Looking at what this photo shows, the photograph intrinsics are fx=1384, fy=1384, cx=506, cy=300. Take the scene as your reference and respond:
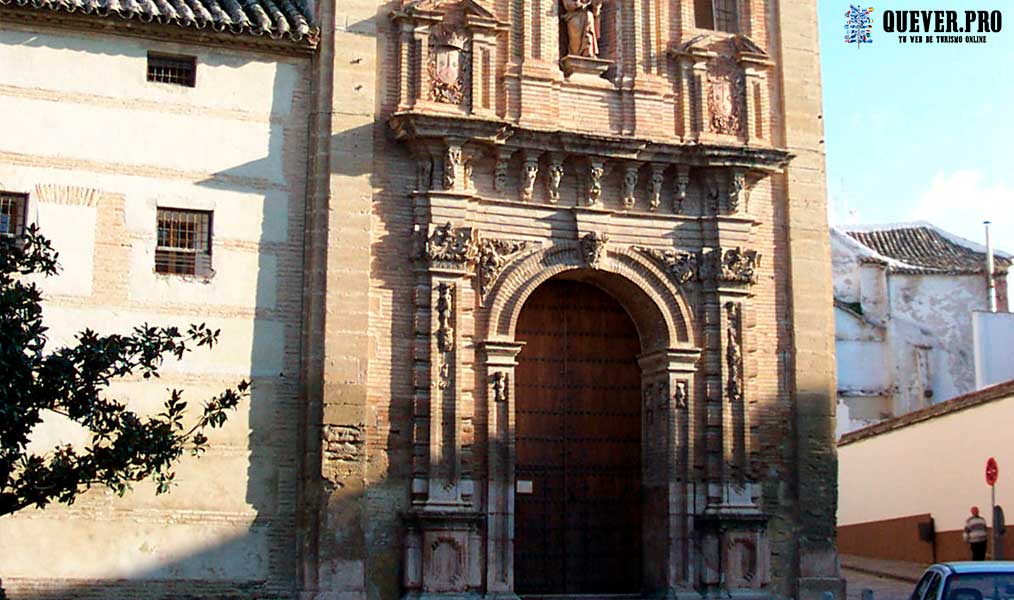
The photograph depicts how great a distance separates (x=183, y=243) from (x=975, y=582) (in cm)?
936

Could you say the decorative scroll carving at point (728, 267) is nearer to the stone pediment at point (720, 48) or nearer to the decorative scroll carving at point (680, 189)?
the decorative scroll carving at point (680, 189)

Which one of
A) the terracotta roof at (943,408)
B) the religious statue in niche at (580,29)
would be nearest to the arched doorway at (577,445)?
the religious statue in niche at (580,29)

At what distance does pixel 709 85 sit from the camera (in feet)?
60.2

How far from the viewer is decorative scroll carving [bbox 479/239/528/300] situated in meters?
16.8

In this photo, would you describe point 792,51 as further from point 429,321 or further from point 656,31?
point 429,321

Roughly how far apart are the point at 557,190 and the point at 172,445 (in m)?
7.30

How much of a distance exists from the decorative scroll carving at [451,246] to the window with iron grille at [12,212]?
4577 millimetres

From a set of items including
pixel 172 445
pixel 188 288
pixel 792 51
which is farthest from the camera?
pixel 792 51

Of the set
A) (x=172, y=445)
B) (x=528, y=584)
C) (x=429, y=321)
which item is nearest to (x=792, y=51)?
(x=429, y=321)

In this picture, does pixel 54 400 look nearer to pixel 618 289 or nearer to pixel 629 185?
pixel 618 289

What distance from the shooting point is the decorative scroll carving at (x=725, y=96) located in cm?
1828

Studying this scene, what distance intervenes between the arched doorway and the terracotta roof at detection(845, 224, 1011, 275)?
21548 millimetres

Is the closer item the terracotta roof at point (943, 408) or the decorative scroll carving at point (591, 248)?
the decorative scroll carving at point (591, 248)

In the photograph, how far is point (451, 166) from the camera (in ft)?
55.0
